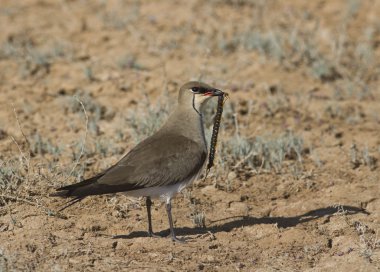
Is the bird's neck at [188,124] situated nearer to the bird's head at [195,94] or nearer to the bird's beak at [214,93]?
the bird's head at [195,94]

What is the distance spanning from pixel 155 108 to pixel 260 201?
80.8 inches

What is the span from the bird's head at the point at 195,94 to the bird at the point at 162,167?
0.01m

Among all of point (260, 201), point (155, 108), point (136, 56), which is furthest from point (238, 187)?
point (136, 56)

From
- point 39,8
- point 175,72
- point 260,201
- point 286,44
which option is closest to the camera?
point 260,201

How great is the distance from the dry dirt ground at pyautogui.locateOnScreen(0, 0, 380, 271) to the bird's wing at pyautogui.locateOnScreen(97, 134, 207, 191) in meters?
0.51

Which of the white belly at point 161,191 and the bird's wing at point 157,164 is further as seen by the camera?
the white belly at point 161,191

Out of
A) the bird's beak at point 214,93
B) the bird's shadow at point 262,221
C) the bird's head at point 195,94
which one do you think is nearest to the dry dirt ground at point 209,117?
the bird's shadow at point 262,221

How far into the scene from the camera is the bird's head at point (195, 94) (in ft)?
23.5

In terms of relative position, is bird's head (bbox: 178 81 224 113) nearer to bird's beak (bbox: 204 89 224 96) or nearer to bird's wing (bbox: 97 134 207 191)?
bird's beak (bbox: 204 89 224 96)

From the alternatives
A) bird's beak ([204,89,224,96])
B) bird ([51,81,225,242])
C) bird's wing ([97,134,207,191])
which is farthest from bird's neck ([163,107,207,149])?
bird's beak ([204,89,224,96])

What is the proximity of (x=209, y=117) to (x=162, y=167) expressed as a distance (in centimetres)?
288

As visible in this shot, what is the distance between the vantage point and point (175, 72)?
34.4 feet

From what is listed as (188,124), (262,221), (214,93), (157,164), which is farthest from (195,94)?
(262,221)

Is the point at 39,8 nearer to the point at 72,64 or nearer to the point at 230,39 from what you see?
the point at 72,64
